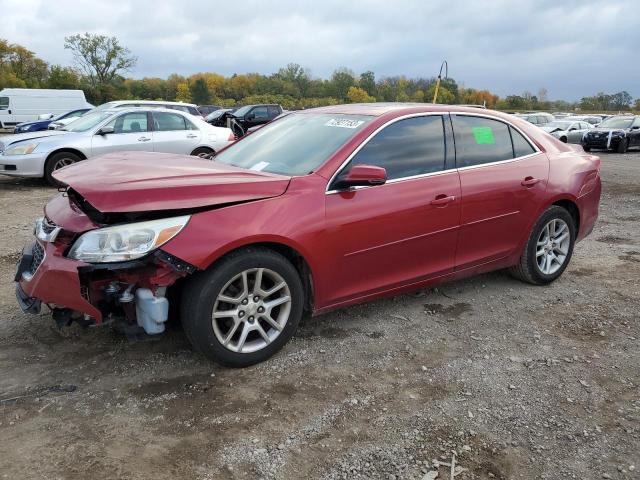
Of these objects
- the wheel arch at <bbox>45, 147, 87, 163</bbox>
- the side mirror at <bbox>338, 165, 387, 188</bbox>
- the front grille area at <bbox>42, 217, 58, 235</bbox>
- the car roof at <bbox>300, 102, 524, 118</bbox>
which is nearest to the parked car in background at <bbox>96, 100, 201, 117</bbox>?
the wheel arch at <bbox>45, 147, 87, 163</bbox>

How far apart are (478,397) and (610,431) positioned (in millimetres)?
676

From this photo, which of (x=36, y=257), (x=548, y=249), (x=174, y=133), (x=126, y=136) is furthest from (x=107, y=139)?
(x=548, y=249)

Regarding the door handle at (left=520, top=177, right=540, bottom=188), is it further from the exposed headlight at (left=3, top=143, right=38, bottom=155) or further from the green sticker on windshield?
the exposed headlight at (left=3, top=143, right=38, bottom=155)

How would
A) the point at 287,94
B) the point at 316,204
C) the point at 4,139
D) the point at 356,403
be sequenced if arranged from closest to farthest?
1. the point at 356,403
2. the point at 316,204
3. the point at 4,139
4. the point at 287,94

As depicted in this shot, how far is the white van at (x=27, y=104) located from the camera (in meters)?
26.8

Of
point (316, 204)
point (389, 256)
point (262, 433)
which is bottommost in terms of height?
point (262, 433)

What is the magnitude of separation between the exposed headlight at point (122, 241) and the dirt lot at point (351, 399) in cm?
78

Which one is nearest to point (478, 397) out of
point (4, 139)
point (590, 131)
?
point (4, 139)

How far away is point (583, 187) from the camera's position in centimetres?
486

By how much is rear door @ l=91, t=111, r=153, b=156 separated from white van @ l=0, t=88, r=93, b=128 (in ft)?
63.2

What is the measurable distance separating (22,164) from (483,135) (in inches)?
326

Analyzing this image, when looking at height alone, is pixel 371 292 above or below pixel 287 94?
below

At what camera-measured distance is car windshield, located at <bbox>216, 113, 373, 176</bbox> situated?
362 centimetres

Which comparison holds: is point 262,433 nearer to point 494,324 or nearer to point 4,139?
point 494,324
